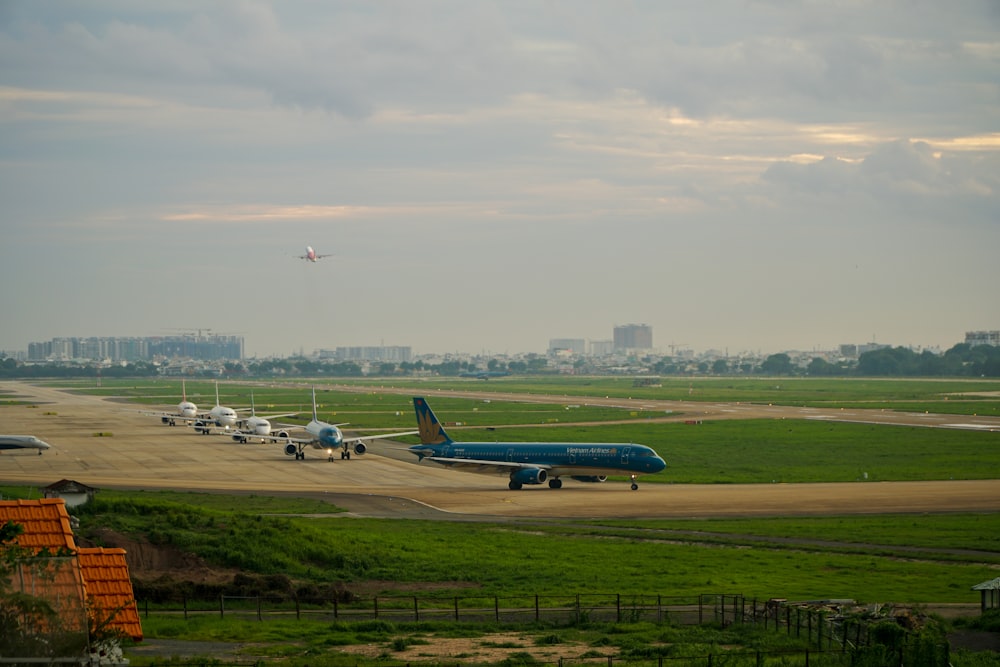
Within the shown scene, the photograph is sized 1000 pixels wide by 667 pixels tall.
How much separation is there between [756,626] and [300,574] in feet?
71.8

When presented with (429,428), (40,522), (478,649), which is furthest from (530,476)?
(40,522)

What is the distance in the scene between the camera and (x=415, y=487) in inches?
3447

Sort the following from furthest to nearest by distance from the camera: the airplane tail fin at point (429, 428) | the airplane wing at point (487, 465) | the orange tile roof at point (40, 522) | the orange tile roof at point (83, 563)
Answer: the airplane tail fin at point (429, 428) < the airplane wing at point (487, 465) < the orange tile roof at point (40, 522) < the orange tile roof at point (83, 563)

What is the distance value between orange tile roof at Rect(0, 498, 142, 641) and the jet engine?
2117 inches

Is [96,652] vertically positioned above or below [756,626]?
above

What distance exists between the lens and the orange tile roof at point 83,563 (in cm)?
2793

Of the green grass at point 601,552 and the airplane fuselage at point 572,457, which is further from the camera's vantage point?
the airplane fuselage at point 572,457

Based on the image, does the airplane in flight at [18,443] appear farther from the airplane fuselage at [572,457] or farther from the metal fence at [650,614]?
the metal fence at [650,614]

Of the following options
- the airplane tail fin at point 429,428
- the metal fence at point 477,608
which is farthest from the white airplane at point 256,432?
the metal fence at point 477,608

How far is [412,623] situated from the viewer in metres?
40.5

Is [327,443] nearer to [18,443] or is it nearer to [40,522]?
[18,443]

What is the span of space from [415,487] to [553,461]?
10912 mm

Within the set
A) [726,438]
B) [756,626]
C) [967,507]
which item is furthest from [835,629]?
[726,438]

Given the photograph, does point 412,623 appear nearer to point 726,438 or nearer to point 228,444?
point 726,438
